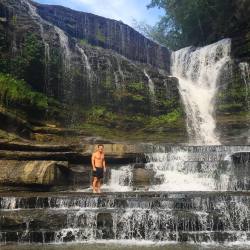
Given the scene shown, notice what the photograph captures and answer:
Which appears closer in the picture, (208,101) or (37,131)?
(37,131)

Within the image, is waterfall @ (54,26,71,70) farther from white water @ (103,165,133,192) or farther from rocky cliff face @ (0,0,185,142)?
white water @ (103,165,133,192)

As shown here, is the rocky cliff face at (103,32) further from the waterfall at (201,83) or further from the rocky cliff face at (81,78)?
the waterfall at (201,83)

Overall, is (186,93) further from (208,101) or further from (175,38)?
(175,38)

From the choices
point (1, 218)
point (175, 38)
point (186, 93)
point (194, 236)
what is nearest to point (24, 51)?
point (186, 93)

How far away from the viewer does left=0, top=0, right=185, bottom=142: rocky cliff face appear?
A: 24359 mm

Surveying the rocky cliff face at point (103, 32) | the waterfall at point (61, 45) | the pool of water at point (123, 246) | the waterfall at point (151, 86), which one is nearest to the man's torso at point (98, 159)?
the pool of water at point (123, 246)

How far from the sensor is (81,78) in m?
26.1

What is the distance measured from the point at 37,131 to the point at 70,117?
343 cm

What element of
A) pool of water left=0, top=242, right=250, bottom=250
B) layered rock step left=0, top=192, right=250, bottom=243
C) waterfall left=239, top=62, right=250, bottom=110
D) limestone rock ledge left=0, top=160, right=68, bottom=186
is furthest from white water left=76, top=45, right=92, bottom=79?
pool of water left=0, top=242, right=250, bottom=250

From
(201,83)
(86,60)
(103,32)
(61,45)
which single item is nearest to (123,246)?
(86,60)

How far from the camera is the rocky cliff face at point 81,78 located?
24.4m

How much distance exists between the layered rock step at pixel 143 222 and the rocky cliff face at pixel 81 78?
11.6 meters

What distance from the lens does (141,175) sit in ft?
57.0

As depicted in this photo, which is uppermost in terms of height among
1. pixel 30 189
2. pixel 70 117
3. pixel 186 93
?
pixel 186 93
